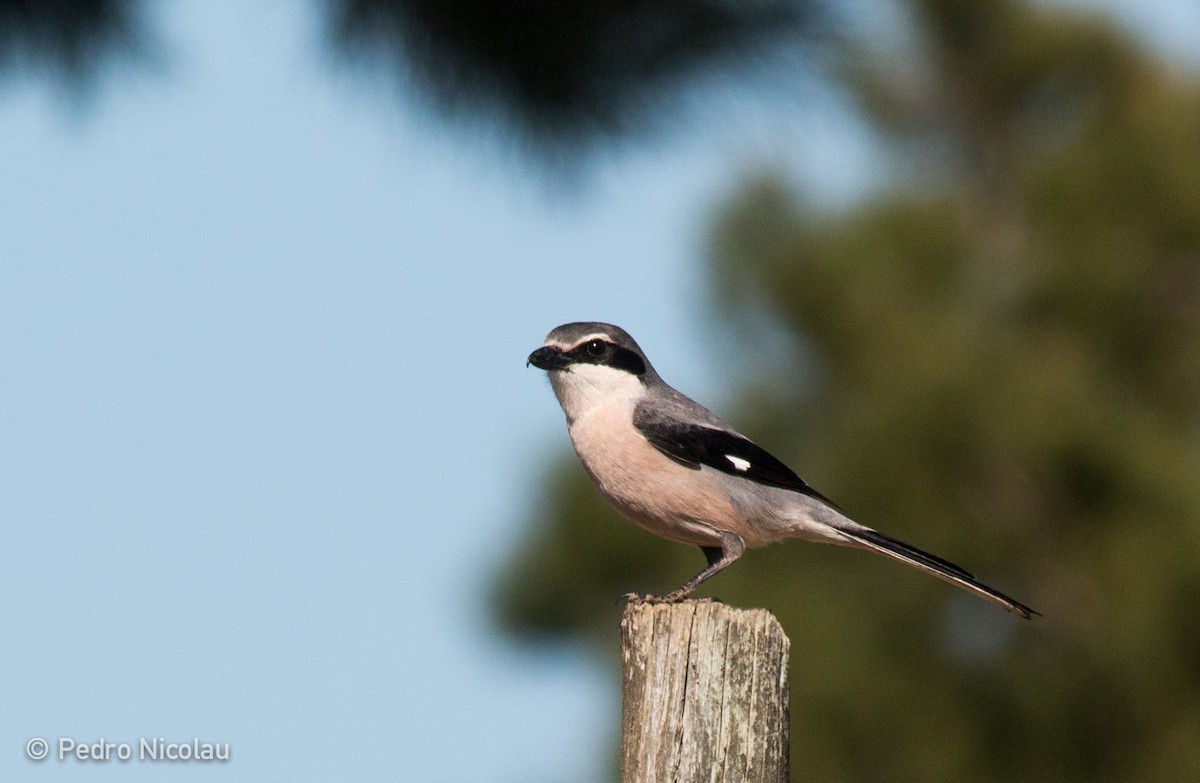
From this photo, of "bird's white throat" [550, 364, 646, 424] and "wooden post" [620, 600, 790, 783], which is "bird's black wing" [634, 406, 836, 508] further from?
"wooden post" [620, 600, 790, 783]

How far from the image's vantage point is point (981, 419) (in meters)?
12.8

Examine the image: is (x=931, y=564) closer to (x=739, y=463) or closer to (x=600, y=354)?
(x=739, y=463)

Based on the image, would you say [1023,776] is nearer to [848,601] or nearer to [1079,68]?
[848,601]

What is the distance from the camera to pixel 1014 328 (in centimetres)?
1395

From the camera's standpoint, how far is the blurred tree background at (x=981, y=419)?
1202cm

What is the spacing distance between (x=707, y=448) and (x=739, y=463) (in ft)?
0.40

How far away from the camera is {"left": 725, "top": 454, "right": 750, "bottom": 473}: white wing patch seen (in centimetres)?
475

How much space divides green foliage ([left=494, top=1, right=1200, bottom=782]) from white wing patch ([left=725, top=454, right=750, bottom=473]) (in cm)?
742

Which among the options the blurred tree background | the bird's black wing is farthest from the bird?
the blurred tree background

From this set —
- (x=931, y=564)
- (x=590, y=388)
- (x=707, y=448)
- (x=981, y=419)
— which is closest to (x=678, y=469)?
(x=707, y=448)

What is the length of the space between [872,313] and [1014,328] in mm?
1438

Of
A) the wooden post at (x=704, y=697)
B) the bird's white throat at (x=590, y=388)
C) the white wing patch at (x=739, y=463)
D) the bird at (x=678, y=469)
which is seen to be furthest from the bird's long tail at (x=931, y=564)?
the wooden post at (x=704, y=697)

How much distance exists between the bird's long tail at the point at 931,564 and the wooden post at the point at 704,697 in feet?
3.68

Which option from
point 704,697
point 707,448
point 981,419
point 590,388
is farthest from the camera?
point 981,419
